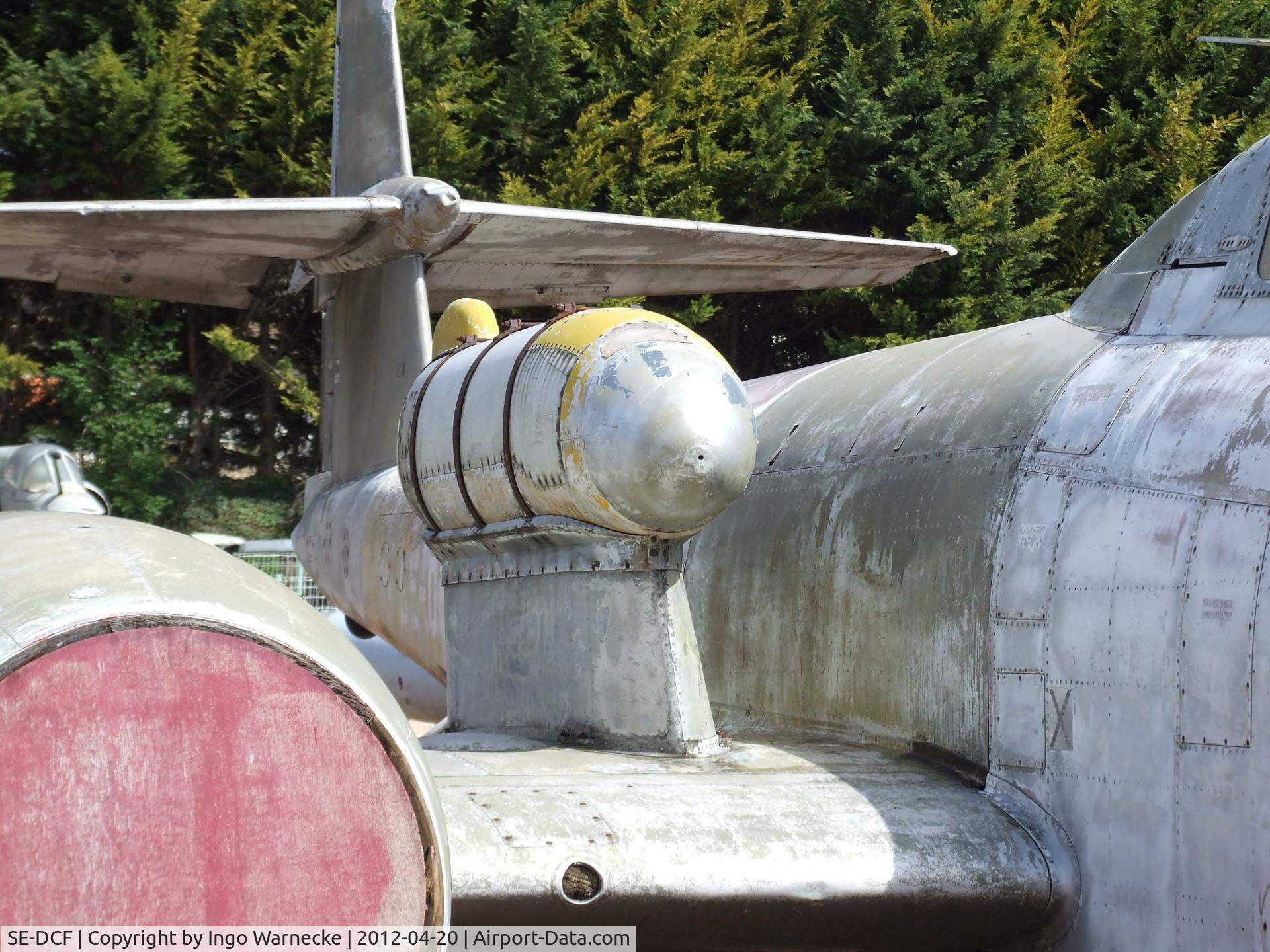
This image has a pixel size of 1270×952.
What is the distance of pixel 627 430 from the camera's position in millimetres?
3477

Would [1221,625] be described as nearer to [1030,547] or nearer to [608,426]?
[1030,547]

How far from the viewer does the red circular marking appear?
1.85 metres

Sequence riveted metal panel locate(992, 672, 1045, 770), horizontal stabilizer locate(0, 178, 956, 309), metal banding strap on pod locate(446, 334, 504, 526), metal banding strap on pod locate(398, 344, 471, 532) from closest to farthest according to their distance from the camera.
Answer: riveted metal panel locate(992, 672, 1045, 770)
metal banding strap on pod locate(446, 334, 504, 526)
metal banding strap on pod locate(398, 344, 471, 532)
horizontal stabilizer locate(0, 178, 956, 309)

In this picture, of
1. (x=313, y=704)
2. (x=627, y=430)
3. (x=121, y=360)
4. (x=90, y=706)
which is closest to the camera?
(x=90, y=706)

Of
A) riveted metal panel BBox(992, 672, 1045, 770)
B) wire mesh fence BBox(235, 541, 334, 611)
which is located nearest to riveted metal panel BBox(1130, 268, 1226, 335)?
riveted metal panel BBox(992, 672, 1045, 770)

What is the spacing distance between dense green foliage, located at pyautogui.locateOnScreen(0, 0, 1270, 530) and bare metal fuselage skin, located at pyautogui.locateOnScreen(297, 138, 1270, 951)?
13.4 m

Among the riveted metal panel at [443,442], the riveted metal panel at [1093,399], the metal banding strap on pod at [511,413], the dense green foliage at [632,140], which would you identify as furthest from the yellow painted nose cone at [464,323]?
the dense green foliage at [632,140]

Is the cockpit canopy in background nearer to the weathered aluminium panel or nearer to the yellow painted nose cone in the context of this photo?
the yellow painted nose cone

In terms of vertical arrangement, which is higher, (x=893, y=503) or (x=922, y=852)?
(x=893, y=503)

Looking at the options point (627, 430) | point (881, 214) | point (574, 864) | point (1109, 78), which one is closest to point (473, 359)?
point (627, 430)

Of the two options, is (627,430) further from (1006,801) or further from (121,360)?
(121,360)

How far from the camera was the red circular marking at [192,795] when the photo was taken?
1.85 m

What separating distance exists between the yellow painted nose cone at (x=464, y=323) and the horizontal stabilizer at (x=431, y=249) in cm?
80

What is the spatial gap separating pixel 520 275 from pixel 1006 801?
4336 millimetres
